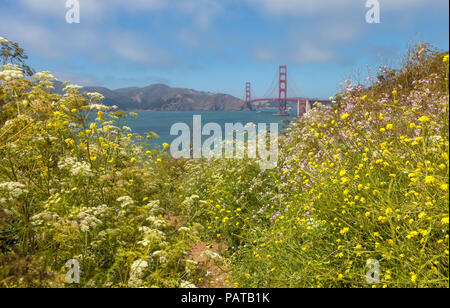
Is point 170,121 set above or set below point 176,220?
above

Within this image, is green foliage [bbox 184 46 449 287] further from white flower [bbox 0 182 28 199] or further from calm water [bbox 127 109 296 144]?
calm water [bbox 127 109 296 144]

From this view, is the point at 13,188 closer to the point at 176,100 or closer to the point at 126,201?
the point at 126,201

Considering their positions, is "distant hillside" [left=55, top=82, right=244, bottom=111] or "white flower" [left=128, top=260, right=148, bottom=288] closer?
"white flower" [left=128, top=260, right=148, bottom=288]

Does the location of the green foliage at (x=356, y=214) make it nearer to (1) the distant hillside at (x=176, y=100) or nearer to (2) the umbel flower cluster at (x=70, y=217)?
(2) the umbel flower cluster at (x=70, y=217)

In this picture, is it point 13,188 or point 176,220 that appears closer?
point 13,188

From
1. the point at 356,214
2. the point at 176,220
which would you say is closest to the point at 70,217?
the point at 176,220

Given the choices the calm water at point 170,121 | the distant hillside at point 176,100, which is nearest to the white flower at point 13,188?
the calm water at point 170,121

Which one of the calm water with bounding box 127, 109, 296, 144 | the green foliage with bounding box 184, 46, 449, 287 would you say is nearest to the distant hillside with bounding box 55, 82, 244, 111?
the calm water with bounding box 127, 109, 296, 144

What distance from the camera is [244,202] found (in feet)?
11.5

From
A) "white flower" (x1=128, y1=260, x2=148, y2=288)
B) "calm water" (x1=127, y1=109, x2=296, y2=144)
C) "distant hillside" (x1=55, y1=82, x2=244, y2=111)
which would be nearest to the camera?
"white flower" (x1=128, y1=260, x2=148, y2=288)

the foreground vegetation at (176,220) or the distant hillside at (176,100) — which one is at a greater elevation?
the distant hillside at (176,100)
